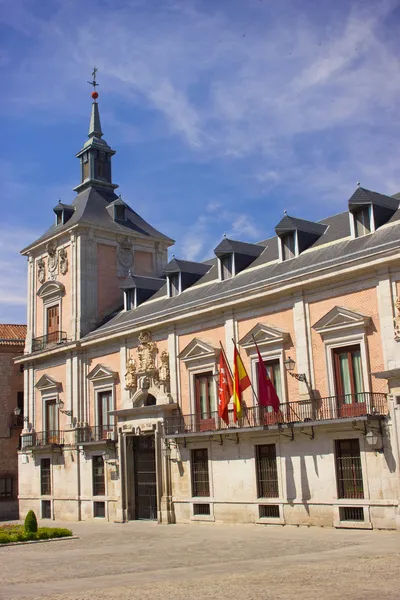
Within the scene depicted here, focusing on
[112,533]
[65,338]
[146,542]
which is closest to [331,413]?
[146,542]

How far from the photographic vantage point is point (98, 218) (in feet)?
121

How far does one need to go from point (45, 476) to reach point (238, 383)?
15.3 meters

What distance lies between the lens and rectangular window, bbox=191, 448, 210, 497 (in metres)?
26.7

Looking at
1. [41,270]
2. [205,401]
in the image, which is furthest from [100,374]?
[41,270]

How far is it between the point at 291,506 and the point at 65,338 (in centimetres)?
1610

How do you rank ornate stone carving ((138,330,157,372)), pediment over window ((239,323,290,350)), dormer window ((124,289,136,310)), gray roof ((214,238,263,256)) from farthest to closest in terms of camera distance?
dormer window ((124,289,136,310)) → ornate stone carving ((138,330,157,372)) → gray roof ((214,238,263,256)) → pediment over window ((239,323,290,350))

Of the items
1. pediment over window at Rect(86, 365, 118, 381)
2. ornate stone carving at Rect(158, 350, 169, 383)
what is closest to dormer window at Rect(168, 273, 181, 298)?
ornate stone carving at Rect(158, 350, 169, 383)

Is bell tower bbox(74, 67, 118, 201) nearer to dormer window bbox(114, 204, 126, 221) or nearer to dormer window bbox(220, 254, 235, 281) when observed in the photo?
dormer window bbox(114, 204, 126, 221)

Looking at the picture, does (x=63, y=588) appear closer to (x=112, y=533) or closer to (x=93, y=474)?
(x=112, y=533)

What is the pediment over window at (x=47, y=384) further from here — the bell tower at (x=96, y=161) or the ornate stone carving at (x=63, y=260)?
the bell tower at (x=96, y=161)

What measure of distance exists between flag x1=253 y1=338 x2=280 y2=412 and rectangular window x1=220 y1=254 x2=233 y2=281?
5987 millimetres

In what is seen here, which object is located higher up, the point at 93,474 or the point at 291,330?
the point at 291,330

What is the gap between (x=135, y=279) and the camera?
3400 cm

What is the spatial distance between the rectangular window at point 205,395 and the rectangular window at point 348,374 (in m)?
5.78
